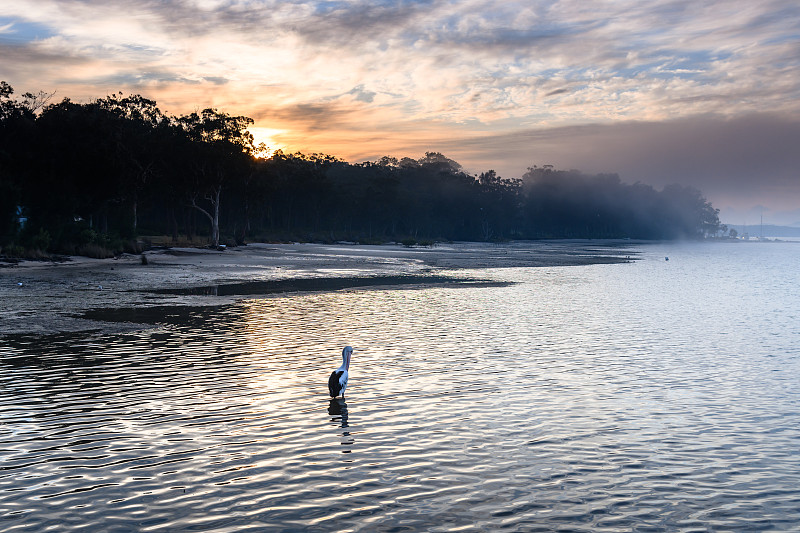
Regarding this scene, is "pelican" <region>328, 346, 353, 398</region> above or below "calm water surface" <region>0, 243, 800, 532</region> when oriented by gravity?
above

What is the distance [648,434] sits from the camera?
1260cm

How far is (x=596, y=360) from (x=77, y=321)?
18006 mm

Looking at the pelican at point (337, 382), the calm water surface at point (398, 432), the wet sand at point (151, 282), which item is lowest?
the calm water surface at point (398, 432)

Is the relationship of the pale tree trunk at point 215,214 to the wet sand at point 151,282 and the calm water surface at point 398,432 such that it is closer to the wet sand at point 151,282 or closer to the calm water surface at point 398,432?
the wet sand at point 151,282

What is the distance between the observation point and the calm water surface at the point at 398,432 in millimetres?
8812

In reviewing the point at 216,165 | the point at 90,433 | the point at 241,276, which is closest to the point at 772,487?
the point at 90,433

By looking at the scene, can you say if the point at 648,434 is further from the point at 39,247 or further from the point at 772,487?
the point at 39,247

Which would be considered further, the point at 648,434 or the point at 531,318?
the point at 531,318

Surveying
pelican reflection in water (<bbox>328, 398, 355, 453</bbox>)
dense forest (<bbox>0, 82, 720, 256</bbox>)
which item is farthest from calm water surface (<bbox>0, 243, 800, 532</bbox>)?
dense forest (<bbox>0, 82, 720, 256</bbox>)

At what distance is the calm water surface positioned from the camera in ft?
28.9

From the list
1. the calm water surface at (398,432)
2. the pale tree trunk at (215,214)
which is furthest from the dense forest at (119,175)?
the calm water surface at (398,432)

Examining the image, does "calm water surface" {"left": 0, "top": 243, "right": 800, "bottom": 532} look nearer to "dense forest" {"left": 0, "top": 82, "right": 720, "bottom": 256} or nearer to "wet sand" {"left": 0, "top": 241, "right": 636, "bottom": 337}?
"wet sand" {"left": 0, "top": 241, "right": 636, "bottom": 337}

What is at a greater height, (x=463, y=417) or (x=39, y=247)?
(x=39, y=247)

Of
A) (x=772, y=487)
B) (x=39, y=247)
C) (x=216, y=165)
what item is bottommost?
(x=772, y=487)
